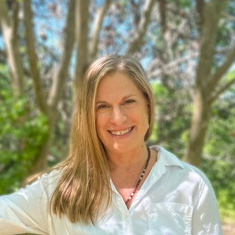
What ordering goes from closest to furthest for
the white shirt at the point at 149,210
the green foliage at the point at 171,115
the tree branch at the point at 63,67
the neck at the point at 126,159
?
the white shirt at the point at 149,210 → the neck at the point at 126,159 → the tree branch at the point at 63,67 → the green foliage at the point at 171,115

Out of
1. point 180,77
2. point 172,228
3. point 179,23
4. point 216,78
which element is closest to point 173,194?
point 172,228

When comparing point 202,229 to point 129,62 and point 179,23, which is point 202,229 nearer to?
point 129,62

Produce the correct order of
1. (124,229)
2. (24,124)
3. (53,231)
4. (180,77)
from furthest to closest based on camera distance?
1. (180,77)
2. (24,124)
3. (53,231)
4. (124,229)

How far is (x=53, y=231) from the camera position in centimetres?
203

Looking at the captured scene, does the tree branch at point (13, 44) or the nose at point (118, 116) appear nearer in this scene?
the nose at point (118, 116)

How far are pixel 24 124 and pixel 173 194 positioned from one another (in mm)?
4399

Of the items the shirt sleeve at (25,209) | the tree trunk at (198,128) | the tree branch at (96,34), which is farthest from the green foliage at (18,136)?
the shirt sleeve at (25,209)

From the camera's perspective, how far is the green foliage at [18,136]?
5938mm

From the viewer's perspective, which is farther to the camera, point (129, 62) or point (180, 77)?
point (180, 77)

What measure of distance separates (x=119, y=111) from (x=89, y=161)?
267mm

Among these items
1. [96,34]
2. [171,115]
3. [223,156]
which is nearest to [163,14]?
[171,115]

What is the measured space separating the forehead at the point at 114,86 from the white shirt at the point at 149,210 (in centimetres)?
36

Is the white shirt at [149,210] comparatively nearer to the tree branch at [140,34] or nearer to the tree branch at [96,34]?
the tree branch at [96,34]

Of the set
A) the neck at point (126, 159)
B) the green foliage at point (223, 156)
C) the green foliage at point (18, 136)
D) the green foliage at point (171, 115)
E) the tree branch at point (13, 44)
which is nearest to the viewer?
the neck at point (126, 159)
